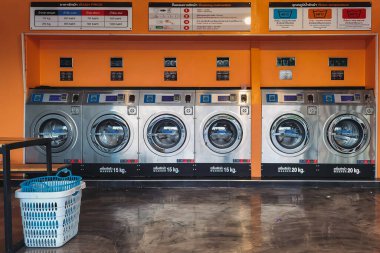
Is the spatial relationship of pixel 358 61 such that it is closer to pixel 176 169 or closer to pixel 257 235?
pixel 176 169

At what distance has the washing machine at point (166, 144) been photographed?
5898 mm

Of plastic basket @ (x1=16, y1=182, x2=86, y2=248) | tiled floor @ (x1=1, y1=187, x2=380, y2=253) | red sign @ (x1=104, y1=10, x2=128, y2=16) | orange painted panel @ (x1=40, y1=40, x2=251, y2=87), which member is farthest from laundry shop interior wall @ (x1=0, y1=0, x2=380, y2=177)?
plastic basket @ (x1=16, y1=182, x2=86, y2=248)

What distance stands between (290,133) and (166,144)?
1.67m

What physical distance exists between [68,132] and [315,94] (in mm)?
3322

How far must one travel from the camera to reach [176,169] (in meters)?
5.91

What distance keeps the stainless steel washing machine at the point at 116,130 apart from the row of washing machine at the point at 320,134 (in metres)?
1.74

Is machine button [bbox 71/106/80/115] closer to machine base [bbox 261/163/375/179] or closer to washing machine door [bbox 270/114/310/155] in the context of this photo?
washing machine door [bbox 270/114/310/155]

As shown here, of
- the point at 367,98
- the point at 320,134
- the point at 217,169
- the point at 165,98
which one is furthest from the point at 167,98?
the point at 367,98

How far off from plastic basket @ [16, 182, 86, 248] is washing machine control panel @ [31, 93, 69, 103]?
2939 mm

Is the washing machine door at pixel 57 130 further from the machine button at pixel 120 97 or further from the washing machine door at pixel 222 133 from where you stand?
the washing machine door at pixel 222 133

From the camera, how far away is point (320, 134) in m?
5.89

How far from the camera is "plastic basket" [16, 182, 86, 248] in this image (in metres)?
3.08

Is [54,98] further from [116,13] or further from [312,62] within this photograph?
[312,62]

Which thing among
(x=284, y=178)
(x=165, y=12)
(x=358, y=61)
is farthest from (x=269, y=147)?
(x=165, y=12)
